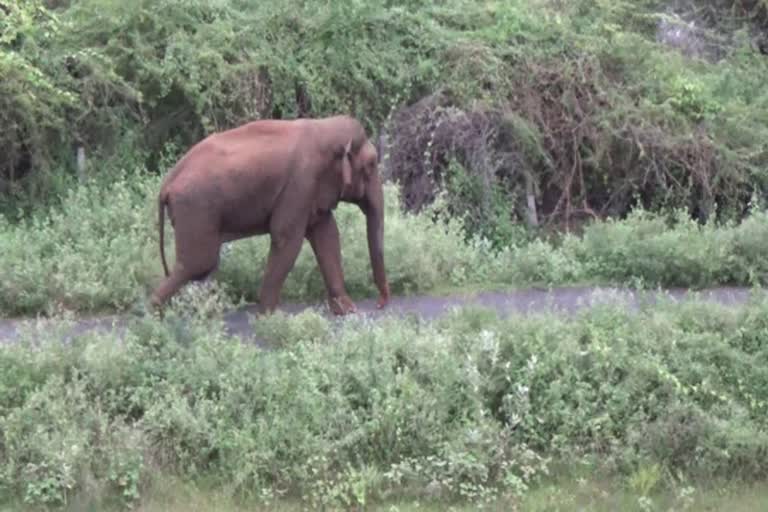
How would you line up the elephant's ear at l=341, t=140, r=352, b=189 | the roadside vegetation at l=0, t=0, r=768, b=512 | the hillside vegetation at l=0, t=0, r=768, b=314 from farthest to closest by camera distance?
the hillside vegetation at l=0, t=0, r=768, b=314 → the elephant's ear at l=341, t=140, r=352, b=189 → the roadside vegetation at l=0, t=0, r=768, b=512

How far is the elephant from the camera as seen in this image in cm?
1024

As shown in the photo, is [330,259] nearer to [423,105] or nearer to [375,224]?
[375,224]

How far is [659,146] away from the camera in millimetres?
16266

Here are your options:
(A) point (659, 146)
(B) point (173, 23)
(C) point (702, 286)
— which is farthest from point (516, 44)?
(C) point (702, 286)

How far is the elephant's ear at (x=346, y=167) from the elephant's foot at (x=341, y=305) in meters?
1.08

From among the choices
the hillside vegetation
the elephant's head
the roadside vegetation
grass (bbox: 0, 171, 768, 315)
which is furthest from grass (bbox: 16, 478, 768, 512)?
the hillside vegetation

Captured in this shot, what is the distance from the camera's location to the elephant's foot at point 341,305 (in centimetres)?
1098

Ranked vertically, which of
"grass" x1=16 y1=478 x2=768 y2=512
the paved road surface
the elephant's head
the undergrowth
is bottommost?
the paved road surface

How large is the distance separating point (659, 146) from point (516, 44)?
97.3 inches

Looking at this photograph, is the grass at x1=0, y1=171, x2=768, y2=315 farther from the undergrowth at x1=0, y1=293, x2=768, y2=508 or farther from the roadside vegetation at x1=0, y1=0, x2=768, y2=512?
the undergrowth at x1=0, y1=293, x2=768, y2=508

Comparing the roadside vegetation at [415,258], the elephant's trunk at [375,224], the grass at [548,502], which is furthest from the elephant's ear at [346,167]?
the grass at [548,502]

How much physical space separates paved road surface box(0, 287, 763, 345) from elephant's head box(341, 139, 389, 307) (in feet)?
1.31

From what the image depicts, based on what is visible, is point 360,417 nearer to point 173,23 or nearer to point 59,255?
point 59,255

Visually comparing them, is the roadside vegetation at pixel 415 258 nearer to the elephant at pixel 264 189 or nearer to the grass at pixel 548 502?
the grass at pixel 548 502
